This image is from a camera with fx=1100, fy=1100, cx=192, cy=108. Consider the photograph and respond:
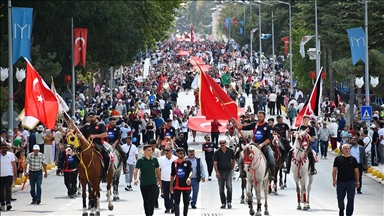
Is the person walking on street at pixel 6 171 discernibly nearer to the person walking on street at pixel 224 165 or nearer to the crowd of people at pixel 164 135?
the crowd of people at pixel 164 135

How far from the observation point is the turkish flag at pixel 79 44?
180 ft

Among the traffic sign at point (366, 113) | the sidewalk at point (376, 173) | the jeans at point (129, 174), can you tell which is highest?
the traffic sign at point (366, 113)

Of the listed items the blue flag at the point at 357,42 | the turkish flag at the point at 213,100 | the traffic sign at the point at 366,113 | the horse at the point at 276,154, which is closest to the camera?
the turkish flag at the point at 213,100

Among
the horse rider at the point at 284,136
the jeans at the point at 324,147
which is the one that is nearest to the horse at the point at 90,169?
the horse rider at the point at 284,136

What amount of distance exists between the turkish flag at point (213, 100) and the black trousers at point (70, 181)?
405 centimetres

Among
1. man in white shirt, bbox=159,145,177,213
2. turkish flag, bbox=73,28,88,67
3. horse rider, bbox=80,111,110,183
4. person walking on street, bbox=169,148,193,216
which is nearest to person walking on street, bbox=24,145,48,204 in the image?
horse rider, bbox=80,111,110,183

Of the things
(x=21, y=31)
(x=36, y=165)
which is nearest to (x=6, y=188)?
(x=36, y=165)

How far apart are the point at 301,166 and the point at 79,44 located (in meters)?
29.5

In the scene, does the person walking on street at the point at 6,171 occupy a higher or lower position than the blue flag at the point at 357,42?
lower

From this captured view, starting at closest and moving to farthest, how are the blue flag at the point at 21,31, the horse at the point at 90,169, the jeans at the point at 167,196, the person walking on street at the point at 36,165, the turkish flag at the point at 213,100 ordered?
the horse at the point at 90,169 < the jeans at the point at 167,196 < the person walking on street at the point at 36,165 < the turkish flag at the point at 213,100 < the blue flag at the point at 21,31

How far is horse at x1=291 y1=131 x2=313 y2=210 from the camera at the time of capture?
87.9ft

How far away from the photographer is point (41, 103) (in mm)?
26531

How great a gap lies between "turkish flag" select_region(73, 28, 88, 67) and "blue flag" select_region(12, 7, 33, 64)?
15.0 m

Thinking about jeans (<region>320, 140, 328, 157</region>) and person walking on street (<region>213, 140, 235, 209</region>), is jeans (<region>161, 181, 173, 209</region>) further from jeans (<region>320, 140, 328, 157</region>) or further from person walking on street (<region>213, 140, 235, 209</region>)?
jeans (<region>320, 140, 328, 157</region>)
